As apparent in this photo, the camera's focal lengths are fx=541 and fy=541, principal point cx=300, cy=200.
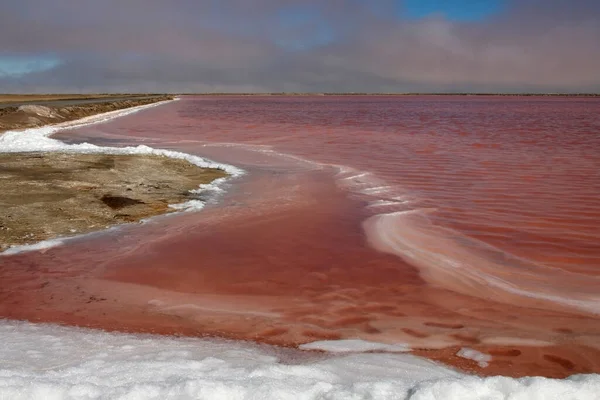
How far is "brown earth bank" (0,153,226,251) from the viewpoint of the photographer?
8.62 m

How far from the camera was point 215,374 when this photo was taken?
13.5ft

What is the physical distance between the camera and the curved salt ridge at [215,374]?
374cm

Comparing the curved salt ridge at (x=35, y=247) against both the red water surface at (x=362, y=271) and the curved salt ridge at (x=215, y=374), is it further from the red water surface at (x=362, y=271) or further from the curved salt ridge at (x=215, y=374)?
the curved salt ridge at (x=215, y=374)

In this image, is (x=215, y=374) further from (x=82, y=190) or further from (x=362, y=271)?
(x=82, y=190)

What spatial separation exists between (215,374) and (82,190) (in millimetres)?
7999

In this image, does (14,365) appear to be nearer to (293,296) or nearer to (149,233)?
(293,296)

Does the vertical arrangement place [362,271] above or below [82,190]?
below

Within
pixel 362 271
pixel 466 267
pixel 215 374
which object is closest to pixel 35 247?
pixel 362 271

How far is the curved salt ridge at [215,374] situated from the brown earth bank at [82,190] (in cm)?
366

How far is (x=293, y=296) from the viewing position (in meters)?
5.98

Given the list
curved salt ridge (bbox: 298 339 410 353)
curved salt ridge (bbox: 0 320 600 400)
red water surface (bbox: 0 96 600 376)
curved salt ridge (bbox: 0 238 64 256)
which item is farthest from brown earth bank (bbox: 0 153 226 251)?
curved salt ridge (bbox: 298 339 410 353)

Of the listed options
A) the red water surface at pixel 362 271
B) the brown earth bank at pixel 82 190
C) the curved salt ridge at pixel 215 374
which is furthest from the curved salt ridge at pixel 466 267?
the brown earth bank at pixel 82 190

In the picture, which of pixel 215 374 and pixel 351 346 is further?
pixel 351 346

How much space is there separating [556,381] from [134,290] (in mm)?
4391
